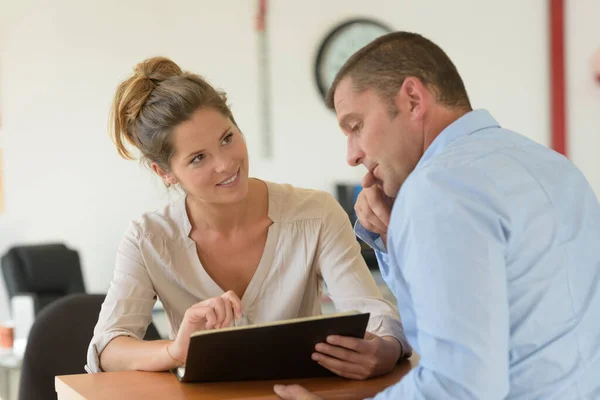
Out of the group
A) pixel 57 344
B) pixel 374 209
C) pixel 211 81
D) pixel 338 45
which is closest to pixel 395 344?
pixel 374 209

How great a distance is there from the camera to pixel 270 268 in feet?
6.89

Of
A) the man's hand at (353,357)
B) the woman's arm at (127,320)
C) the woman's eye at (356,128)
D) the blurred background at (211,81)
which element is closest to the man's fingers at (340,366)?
the man's hand at (353,357)

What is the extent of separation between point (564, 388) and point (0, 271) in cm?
383

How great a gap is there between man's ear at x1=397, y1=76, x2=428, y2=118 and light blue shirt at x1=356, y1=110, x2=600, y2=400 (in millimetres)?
100

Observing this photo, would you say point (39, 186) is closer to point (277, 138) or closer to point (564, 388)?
point (277, 138)

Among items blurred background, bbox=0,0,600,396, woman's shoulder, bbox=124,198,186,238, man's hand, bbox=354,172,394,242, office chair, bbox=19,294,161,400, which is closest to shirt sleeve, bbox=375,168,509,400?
man's hand, bbox=354,172,394,242

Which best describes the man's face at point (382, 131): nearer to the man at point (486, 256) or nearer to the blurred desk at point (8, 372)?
the man at point (486, 256)

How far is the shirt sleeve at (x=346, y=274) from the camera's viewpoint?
1.93 metres

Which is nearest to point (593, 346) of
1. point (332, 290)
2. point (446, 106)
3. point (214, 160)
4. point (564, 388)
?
point (564, 388)

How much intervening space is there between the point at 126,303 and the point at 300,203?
1.70ft

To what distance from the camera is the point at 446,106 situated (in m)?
1.33

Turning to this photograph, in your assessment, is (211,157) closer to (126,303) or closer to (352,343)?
(126,303)

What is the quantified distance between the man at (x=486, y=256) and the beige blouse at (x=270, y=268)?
30.6 inches

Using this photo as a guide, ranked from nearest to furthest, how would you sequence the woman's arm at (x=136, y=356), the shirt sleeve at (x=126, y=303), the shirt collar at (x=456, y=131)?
the shirt collar at (x=456, y=131)
the woman's arm at (x=136, y=356)
the shirt sleeve at (x=126, y=303)
